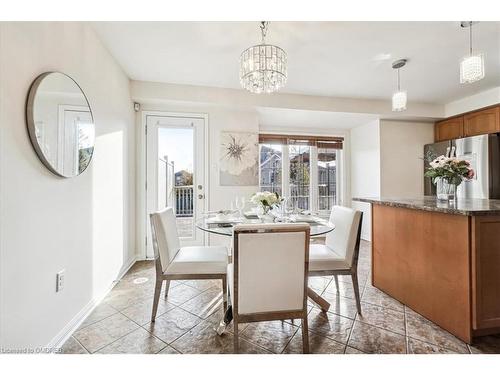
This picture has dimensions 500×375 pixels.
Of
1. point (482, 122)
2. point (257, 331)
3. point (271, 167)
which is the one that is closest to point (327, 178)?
point (271, 167)

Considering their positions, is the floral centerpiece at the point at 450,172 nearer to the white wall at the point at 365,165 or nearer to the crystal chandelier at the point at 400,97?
the crystal chandelier at the point at 400,97

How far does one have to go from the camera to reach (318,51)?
7.57 feet

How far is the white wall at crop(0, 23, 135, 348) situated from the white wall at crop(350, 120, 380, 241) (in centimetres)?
396

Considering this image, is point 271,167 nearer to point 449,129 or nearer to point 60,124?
point 449,129

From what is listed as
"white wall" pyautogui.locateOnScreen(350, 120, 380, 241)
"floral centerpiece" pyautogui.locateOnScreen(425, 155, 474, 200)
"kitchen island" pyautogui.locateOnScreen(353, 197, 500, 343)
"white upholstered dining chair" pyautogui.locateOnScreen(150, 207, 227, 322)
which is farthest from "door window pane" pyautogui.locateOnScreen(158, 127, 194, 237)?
"white wall" pyautogui.locateOnScreen(350, 120, 380, 241)

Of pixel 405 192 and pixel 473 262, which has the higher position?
pixel 405 192

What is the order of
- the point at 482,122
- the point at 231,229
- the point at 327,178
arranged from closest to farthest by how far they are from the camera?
the point at 231,229
the point at 482,122
the point at 327,178

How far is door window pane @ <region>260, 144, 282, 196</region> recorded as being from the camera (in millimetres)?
4355

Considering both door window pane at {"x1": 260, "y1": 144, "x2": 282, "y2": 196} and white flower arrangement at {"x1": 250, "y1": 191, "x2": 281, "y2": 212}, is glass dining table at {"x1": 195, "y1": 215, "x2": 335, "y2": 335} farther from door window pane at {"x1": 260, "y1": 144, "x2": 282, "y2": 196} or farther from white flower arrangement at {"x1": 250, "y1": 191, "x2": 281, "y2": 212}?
door window pane at {"x1": 260, "y1": 144, "x2": 282, "y2": 196}

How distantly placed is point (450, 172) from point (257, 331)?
6.51ft

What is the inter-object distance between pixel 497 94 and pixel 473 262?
3131 mm
